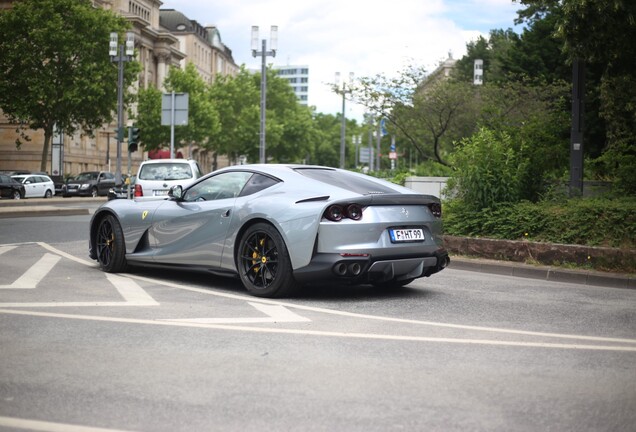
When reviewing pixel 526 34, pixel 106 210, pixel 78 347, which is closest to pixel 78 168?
pixel 526 34

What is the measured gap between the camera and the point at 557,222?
11.5 metres

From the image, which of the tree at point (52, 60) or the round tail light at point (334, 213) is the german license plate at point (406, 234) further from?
the tree at point (52, 60)

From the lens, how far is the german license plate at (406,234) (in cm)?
808

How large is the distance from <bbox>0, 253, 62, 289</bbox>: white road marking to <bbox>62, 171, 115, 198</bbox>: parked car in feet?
138

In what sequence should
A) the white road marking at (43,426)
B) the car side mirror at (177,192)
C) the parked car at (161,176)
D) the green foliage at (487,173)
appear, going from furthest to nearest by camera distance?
the parked car at (161,176) → the green foliage at (487,173) → the car side mirror at (177,192) → the white road marking at (43,426)

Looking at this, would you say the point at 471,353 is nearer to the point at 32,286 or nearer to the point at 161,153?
the point at 32,286

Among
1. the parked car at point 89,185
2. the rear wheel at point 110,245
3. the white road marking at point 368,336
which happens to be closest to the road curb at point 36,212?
the rear wheel at point 110,245

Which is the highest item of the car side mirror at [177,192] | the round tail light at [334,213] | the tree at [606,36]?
the tree at [606,36]

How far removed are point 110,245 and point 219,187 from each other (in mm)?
→ 1934

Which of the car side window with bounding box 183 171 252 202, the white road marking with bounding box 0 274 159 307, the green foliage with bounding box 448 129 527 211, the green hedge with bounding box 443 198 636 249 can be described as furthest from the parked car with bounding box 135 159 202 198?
the white road marking with bounding box 0 274 159 307

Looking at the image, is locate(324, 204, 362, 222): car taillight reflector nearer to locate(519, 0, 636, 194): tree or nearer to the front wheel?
the front wheel

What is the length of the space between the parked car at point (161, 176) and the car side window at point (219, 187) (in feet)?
43.0

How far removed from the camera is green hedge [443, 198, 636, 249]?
11.0 m

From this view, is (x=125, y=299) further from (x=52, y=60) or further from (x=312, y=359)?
(x=52, y=60)
